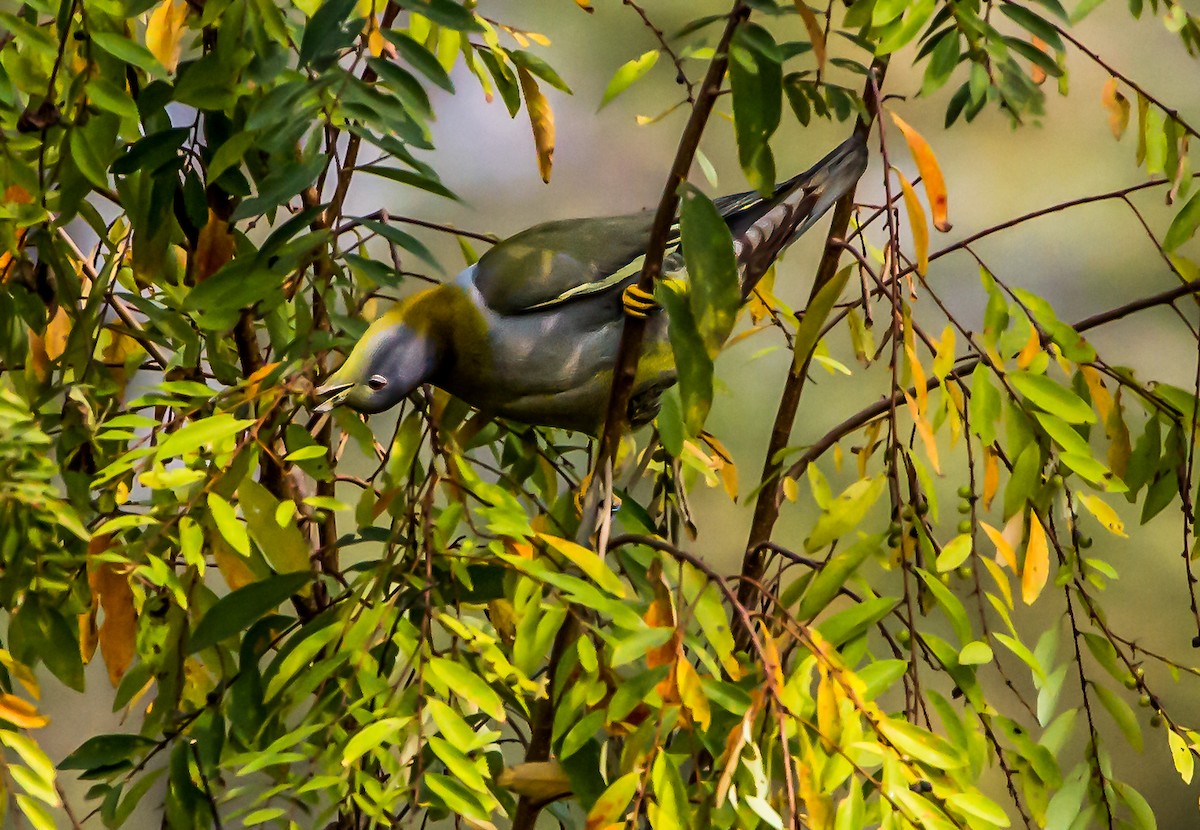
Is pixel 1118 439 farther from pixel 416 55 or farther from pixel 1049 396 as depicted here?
pixel 416 55

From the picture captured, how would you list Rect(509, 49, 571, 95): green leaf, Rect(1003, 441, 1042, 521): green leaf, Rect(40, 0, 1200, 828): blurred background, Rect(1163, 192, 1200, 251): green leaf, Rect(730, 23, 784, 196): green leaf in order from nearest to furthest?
Rect(730, 23, 784, 196): green leaf
Rect(1003, 441, 1042, 521): green leaf
Rect(1163, 192, 1200, 251): green leaf
Rect(509, 49, 571, 95): green leaf
Rect(40, 0, 1200, 828): blurred background

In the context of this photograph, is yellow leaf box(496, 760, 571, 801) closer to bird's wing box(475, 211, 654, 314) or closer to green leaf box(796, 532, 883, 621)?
green leaf box(796, 532, 883, 621)

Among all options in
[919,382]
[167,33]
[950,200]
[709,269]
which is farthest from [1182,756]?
[950,200]

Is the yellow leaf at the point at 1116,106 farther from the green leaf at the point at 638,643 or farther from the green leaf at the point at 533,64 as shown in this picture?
the green leaf at the point at 638,643

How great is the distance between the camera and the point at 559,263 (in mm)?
846

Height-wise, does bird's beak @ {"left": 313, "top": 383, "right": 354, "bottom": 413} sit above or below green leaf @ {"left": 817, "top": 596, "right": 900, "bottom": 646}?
above

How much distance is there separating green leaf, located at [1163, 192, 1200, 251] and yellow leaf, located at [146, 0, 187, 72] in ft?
2.10

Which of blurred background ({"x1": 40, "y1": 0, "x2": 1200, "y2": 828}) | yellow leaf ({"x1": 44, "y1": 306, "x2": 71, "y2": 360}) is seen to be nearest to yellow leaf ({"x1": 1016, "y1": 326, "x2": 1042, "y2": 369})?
yellow leaf ({"x1": 44, "y1": 306, "x2": 71, "y2": 360})

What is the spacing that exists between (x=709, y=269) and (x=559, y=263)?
14.5 inches

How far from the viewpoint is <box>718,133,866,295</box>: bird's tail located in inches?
32.1

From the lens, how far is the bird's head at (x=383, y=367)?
747mm

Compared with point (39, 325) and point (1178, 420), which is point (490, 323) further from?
point (1178, 420)

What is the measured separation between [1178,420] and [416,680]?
48cm

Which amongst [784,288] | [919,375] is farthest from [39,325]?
[784,288]
